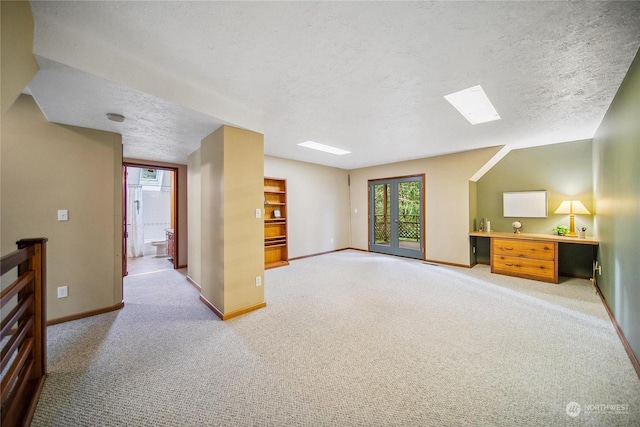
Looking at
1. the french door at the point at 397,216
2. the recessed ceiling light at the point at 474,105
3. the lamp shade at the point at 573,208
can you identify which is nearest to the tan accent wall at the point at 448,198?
the french door at the point at 397,216

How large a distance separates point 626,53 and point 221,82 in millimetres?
3294

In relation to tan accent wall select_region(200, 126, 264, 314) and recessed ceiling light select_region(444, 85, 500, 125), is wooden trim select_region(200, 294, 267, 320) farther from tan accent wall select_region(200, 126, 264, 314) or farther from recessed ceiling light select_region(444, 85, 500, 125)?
recessed ceiling light select_region(444, 85, 500, 125)

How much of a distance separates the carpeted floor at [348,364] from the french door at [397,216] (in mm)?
2572

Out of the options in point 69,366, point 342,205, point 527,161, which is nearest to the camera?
point 69,366

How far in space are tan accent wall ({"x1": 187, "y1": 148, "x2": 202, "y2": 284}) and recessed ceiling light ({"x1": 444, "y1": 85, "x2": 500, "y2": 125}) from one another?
3614 mm

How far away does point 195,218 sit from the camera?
12.6ft

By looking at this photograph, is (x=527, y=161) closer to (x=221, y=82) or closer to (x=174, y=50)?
(x=221, y=82)

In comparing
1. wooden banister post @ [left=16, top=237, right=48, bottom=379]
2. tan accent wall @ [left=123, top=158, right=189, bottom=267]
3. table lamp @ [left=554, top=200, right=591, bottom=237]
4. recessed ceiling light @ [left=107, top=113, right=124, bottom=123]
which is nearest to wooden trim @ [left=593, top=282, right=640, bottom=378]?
table lamp @ [left=554, top=200, right=591, bottom=237]

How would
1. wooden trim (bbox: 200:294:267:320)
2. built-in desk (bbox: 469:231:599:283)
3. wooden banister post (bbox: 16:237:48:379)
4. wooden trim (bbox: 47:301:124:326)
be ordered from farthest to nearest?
built-in desk (bbox: 469:231:599:283)
wooden trim (bbox: 200:294:267:320)
wooden trim (bbox: 47:301:124:326)
wooden banister post (bbox: 16:237:48:379)

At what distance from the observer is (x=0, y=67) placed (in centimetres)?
119

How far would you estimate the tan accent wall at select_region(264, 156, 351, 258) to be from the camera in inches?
222

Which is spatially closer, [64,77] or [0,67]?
[0,67]

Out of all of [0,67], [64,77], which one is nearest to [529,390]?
[0,67]

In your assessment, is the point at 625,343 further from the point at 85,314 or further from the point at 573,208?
the point at 85,314
